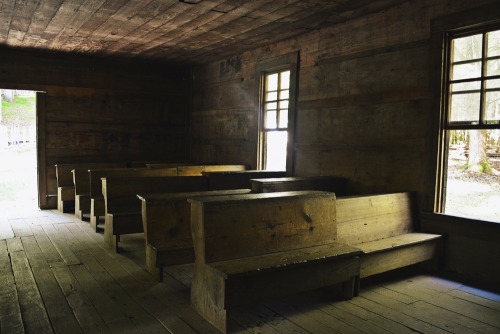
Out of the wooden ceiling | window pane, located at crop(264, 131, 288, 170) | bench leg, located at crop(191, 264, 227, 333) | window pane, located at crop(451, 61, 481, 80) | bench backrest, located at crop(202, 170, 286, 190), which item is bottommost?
bench leg, located at crop(191, 264, 227, 333)

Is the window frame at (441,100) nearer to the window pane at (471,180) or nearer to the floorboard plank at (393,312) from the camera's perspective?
the window pane at (471,180)

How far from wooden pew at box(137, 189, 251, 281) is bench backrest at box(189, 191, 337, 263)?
685 mm

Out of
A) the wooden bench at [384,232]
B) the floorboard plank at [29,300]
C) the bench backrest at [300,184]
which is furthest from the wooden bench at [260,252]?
the floorboard plank at [29,300]

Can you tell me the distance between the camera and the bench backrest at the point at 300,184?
13.9ft

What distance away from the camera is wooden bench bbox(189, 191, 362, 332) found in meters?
2.78

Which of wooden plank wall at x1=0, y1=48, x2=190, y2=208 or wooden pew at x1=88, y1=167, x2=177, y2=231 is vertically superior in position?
wooden plank wall at x1=0, y1=48, x2=190, y2=208

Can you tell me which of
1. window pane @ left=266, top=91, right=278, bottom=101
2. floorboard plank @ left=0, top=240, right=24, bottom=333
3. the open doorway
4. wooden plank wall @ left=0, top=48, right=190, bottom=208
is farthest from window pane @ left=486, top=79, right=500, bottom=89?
the open doorway

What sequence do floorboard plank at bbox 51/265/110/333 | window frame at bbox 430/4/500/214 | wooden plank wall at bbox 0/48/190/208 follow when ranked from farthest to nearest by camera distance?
wooden plank wall at bbox 0/48/190/208, window frame at bbox 430/4/500/214, floorboard plank at bbox 51/265/110/333

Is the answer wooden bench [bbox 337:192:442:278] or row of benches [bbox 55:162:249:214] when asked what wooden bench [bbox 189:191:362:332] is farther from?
row of benches [bbox 55:162:249:214]

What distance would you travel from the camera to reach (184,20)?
5176 mm

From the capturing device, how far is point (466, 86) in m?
3.96

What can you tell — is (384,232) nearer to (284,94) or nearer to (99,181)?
(284,94)

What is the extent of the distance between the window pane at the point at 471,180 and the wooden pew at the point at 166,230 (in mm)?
2395

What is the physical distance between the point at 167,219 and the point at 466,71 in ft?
10.7
